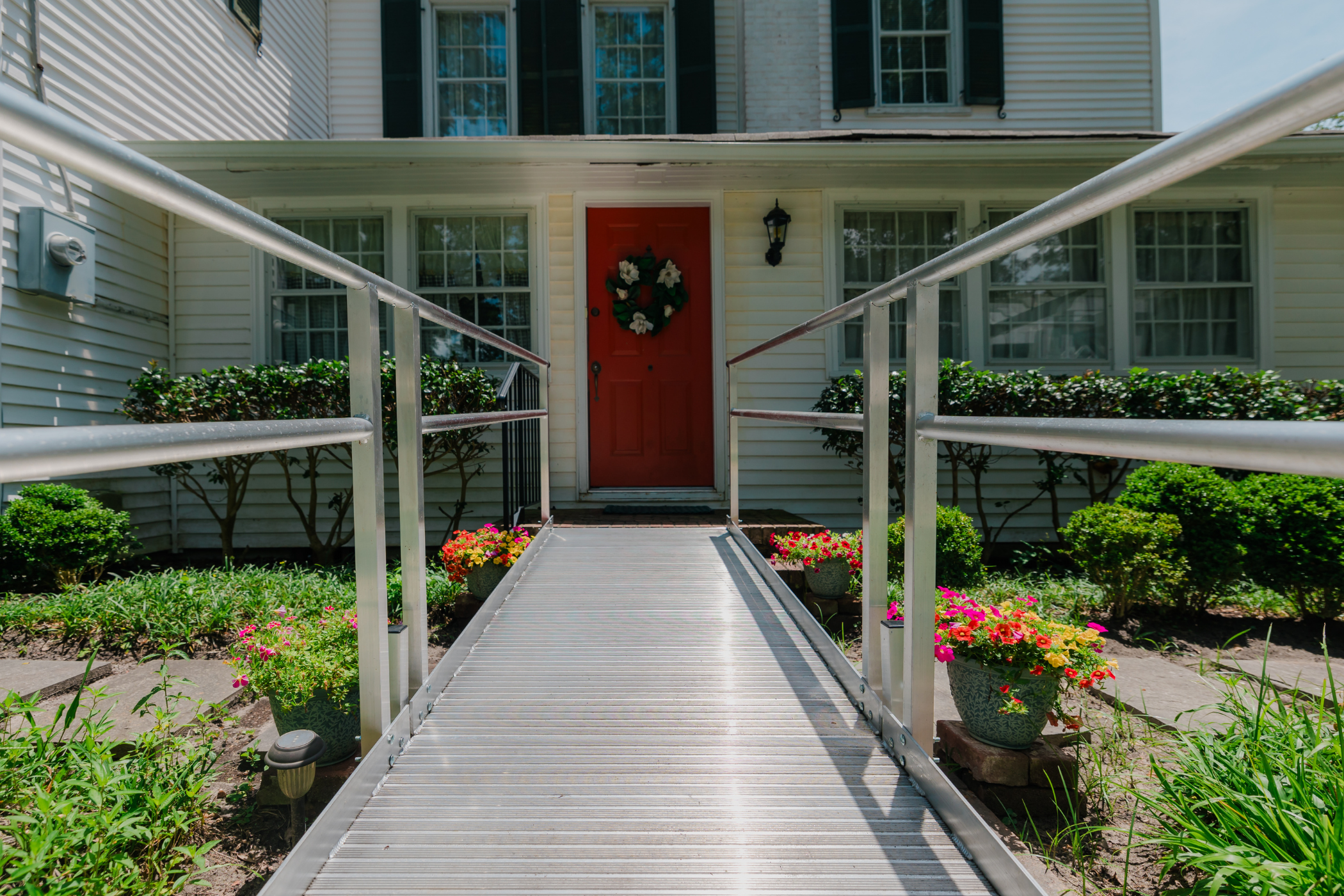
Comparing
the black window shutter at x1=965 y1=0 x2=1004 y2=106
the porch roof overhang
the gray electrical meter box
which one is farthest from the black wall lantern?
the gray electrical meter box

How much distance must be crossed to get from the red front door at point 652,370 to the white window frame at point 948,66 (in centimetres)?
276

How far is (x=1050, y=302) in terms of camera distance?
217 inches

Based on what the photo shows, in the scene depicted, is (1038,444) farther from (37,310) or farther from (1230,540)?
(37,310)

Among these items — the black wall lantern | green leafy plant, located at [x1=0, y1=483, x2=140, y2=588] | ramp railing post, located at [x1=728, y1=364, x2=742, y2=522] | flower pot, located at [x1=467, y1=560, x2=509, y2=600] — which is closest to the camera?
flower pot, located at [x1=467, y1=560, x2=509, y2=600]

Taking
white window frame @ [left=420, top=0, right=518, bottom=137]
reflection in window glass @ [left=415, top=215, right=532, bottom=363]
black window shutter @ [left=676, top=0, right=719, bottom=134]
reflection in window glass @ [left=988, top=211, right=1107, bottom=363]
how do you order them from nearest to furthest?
reflection in window glass @ [left=415, top=215, right=532, bottom=363] < reflection in window glass @ [left=988, top=211, right=1107, bottom=363] < black window shutter @ [left=676, top=0, right=719, bottom=134] < white window frame @ [left=420, top=0, right=518, bottom=137]

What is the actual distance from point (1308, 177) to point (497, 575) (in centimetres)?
641

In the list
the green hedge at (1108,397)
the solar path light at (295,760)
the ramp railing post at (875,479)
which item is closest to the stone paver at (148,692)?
the solar path light at (295,760)

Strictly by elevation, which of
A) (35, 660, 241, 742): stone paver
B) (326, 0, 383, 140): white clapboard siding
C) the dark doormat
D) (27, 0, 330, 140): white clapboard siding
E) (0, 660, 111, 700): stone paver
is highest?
(326, 0, 383, 140): white clapboard siding

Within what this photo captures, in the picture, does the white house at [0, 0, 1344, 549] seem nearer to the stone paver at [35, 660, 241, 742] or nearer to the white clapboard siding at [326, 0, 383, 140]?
the white clapboard siding at [326, 0, 383, 140]

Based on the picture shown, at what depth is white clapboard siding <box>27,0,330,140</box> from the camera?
171 inches

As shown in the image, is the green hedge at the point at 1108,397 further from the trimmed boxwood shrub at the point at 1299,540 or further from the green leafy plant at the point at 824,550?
the green leafy plant at the point at 824,550

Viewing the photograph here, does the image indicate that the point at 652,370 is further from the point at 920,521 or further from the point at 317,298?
the point at 920,521

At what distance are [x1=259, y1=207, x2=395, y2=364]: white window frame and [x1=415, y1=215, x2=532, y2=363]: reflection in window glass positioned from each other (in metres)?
A: 0.23

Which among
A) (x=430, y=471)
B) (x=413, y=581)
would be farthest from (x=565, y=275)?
(x=413, y=581)
